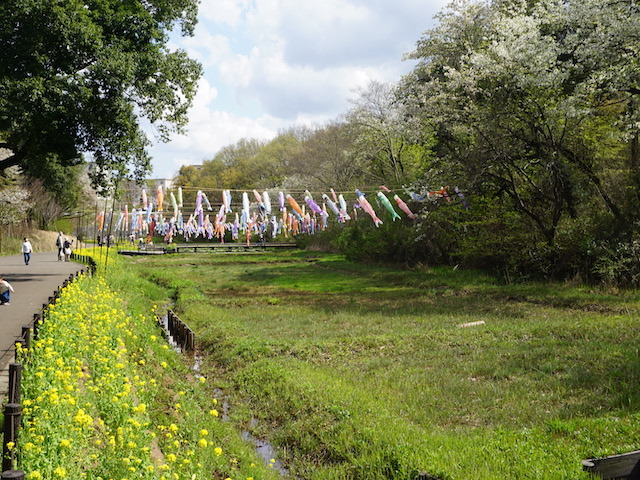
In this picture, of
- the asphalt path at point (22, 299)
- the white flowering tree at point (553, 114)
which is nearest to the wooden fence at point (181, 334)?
the asphalt path at point (22, 299)

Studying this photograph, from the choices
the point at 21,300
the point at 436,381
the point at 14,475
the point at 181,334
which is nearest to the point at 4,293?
the point at 21,300

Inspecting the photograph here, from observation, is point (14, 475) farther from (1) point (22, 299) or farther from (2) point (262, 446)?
(1) point (22, 299)

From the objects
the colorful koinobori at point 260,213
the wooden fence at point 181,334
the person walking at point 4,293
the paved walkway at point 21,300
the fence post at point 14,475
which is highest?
the colorful koinobori at point 260,213

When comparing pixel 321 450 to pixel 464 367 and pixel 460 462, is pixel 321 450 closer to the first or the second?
pixel 460 462

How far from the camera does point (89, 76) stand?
17.8 meters

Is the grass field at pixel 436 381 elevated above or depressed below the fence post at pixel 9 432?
below

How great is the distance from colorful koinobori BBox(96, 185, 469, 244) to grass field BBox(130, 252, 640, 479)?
7.62 meters

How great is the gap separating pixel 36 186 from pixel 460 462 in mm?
51020

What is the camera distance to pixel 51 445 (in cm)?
432

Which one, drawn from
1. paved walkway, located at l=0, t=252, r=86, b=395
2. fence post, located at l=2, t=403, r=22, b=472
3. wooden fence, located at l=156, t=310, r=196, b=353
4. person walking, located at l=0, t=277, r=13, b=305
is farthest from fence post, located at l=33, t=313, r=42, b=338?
person walking, located at l=0, t=277, r=13, b=305

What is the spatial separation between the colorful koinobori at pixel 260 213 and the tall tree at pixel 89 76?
406 cm

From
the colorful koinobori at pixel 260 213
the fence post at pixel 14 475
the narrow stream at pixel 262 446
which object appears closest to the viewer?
the fence post at pixel 14 475

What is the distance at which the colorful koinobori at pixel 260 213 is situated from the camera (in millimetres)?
23828

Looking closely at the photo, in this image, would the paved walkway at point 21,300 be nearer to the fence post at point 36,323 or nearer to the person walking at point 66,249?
the fence post at point 36,323
